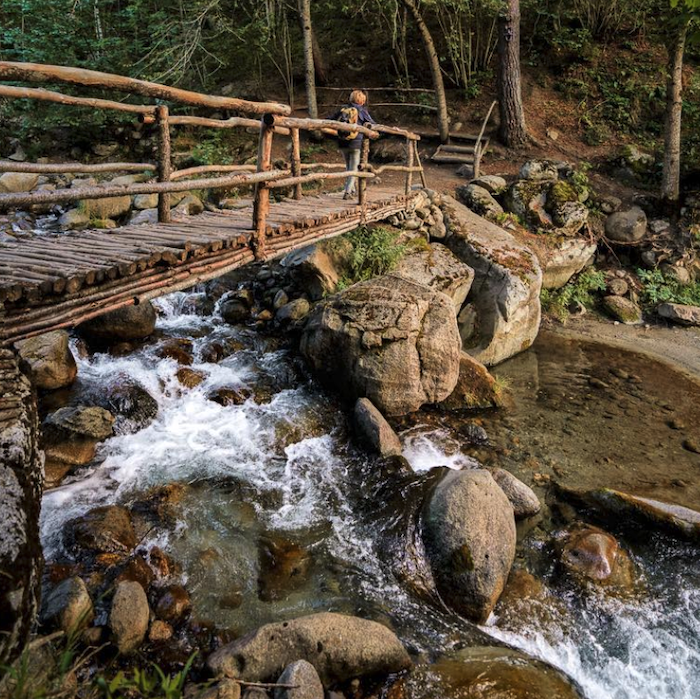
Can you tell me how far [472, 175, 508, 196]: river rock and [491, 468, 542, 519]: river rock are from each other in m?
8.27

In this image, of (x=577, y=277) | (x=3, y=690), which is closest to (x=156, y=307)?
(x=3, y=690)

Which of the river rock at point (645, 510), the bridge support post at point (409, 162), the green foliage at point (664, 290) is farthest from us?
the green foliage at point (664, 290)

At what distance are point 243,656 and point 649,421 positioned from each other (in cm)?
668

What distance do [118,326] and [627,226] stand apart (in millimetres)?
11181

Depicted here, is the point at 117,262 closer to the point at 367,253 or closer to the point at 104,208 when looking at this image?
the point at 367,253

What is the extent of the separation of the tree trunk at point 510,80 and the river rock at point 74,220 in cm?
1124

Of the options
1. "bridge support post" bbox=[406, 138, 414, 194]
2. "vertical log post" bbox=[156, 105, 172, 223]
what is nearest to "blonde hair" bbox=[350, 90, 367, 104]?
"bridge support post" bbox=[406, 138, 414, 194]

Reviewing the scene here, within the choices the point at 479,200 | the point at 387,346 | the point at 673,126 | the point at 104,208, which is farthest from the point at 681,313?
the point at 104,208

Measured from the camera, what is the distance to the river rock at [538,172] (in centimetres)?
1198

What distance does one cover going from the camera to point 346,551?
4832 mm

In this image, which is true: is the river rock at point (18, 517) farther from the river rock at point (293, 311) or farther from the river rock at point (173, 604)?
the river rock at point (293, 311)

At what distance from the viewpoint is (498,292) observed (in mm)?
8953

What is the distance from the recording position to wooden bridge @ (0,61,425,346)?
3.61 meters

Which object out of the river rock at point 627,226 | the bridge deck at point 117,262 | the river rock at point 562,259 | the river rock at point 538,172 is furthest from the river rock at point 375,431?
the river rock at point 627,226
